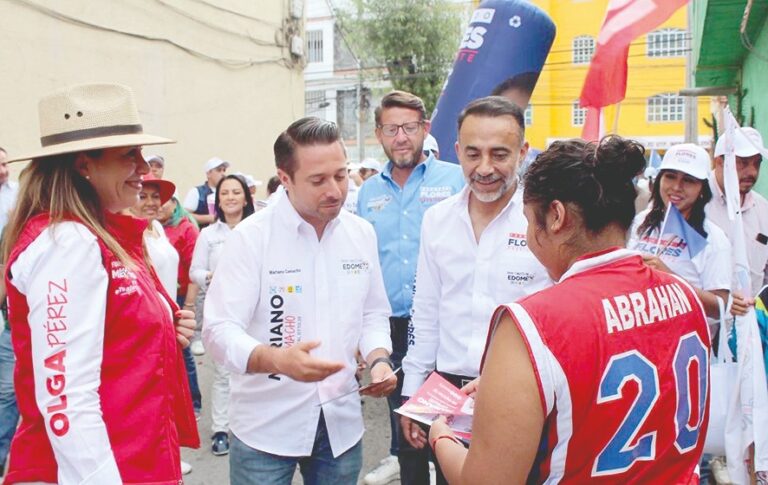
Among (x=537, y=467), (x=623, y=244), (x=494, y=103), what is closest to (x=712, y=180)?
(x=494, y=103)

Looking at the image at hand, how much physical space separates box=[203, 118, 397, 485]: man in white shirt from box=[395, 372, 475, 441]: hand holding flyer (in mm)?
431

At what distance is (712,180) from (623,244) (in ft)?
12.4

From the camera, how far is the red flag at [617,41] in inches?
282

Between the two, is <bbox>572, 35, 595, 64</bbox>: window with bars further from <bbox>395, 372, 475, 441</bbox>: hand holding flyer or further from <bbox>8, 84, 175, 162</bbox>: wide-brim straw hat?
<bbox>8, 84, 175, 162</bbox>: wide-brim straw hat

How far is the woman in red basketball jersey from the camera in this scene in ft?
4.65

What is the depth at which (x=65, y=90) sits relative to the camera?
192cm

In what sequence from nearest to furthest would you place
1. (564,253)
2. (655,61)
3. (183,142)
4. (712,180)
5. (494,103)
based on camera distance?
(564,253) < (494,103) < (712,180) < (183,142) < (655,61)

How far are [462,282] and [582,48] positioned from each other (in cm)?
3466

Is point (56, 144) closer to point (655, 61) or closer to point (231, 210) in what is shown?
point (231, 210)

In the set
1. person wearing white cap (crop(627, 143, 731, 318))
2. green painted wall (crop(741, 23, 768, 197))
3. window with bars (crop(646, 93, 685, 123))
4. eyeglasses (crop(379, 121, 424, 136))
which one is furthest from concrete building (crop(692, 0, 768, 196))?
window with bars (crop(646, 93, 685, 123))

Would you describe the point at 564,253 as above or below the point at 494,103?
below

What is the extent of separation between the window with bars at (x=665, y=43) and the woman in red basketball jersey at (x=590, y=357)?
35.4m

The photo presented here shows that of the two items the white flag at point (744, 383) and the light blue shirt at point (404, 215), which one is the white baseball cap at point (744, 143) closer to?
the white flag at point (744, 383)

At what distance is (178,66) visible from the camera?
1095 cm
